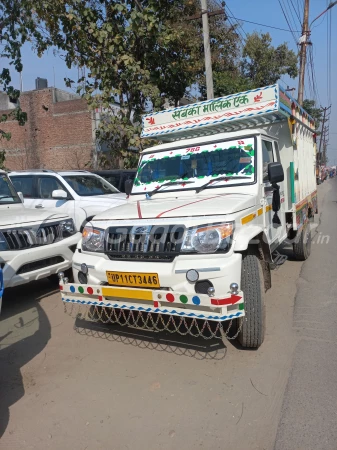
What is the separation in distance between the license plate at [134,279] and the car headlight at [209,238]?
37 cm

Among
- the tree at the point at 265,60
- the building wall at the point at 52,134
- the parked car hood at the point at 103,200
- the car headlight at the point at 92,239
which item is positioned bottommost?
the car headlight at the point at 92,239

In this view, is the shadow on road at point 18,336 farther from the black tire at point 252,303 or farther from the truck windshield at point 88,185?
the truck windshield at point 88,185

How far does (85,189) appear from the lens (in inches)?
324

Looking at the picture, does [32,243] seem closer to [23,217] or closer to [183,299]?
[23,217]

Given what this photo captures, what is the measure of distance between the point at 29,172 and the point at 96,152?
11479mm

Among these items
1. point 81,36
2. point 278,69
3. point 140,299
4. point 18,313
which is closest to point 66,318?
point 18,313

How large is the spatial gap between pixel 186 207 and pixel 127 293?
969 mm

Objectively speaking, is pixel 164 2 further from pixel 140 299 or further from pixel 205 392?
pixel 205 392

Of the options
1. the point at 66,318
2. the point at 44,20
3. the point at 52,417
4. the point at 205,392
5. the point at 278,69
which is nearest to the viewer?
the point at 52,417

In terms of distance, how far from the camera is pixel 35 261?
5.18m

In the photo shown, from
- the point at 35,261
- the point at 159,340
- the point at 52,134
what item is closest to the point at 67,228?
the point at 35,261

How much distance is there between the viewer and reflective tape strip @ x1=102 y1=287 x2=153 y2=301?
345 centimetres

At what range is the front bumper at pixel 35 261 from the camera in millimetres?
4837

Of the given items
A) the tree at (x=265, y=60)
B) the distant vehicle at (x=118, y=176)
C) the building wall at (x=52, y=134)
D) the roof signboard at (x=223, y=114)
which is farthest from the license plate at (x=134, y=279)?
the tree at (x=265, y=60)
